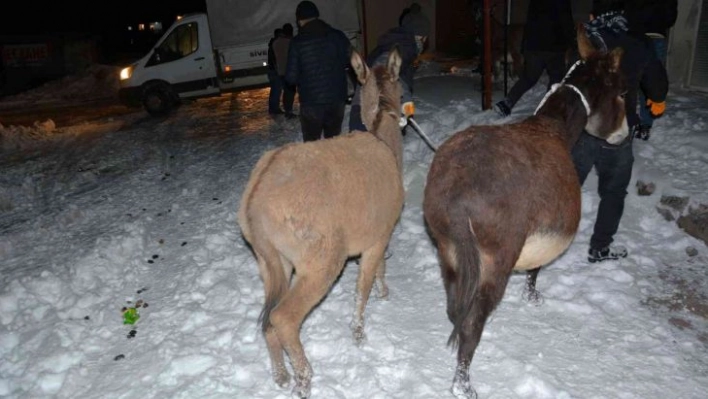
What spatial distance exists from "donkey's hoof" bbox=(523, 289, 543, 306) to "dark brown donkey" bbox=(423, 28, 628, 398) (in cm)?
102

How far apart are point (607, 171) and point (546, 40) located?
3.81 meters

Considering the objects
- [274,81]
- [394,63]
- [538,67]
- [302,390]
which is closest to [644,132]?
[538,67]

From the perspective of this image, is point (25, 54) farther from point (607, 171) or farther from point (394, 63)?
point (607, 171)

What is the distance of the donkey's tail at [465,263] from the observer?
302 cm

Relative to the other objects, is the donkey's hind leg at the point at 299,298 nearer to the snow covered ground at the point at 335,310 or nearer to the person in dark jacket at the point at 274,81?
the snow covered ground at the point at 335,310

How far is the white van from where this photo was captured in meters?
14.8

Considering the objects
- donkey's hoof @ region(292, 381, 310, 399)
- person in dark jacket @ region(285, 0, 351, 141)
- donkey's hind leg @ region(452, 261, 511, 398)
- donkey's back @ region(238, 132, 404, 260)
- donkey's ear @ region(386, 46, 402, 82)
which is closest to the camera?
donkey's hind leg @ region(452, 261, 511, 398)

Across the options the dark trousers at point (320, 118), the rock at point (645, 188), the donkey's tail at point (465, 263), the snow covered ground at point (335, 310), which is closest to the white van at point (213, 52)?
the snow covered ground at point (335, 310)

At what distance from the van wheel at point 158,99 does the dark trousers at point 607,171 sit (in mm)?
12868

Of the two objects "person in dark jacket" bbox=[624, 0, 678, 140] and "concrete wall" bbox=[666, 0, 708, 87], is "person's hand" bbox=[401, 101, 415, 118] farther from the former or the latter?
"concrete wall" bbox=[666, 0, 708, 87]

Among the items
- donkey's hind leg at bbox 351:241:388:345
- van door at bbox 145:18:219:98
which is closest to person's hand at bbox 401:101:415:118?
donkey's hind leg at bbox 351:241:388:345

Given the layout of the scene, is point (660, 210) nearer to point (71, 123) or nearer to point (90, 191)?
point (90, 191)

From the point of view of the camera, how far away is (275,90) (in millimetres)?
12633

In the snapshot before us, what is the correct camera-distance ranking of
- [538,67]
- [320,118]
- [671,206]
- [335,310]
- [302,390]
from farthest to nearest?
[538,67] < [320,118] < [671,206] < [335,310] < [302,390]
